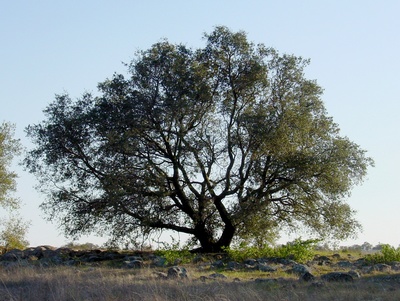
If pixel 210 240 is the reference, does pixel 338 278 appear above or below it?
below

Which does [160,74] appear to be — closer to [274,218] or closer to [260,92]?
[260,92]

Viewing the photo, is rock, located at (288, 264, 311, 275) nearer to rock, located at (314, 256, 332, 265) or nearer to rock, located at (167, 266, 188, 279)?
rock, located at (167, 266, 188, 279)

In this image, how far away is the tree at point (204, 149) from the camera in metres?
28.0

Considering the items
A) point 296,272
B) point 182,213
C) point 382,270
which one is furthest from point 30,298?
point 182,213

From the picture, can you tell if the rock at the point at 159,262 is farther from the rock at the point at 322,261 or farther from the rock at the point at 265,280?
the rock at the point at 265,280

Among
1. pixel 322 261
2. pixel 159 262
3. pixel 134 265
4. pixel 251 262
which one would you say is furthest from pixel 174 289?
pixel 322 261

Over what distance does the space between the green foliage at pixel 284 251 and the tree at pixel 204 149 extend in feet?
5.74

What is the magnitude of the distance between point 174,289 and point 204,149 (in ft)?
45.4

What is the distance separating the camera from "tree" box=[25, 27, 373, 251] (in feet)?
92.0

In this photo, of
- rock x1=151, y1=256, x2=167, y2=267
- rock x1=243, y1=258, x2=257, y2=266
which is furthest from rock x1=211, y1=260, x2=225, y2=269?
rock x1=151, y1=256, x2=167, y2=267

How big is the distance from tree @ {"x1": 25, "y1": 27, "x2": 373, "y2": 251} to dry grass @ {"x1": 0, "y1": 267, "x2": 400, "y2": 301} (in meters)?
9.34

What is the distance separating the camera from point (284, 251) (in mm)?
25031

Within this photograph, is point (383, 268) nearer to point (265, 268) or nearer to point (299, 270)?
point (299, 270)

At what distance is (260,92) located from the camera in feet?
97.5
